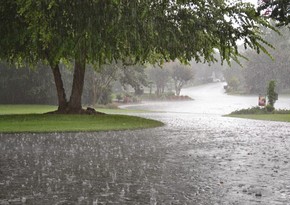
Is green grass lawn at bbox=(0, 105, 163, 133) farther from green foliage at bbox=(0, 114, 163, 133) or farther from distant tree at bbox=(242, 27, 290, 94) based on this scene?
distant tree at bbox=(242, 27, 290, 94)

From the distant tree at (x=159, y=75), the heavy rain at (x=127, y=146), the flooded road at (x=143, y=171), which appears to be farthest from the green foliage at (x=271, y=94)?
the distant tree at (x=159, y=75)

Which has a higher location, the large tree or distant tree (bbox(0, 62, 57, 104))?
the large tree

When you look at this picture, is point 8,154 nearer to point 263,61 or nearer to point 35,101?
point 35,101

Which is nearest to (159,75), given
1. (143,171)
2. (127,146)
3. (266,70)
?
(266,70)

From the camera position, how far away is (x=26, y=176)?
7965mm

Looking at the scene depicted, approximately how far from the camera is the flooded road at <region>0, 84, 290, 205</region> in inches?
252

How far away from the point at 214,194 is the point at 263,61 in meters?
91.3

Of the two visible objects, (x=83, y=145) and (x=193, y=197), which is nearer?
(x=193, y=197)

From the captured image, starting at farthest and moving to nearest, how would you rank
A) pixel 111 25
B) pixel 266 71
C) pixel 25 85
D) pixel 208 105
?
1. pixel 266 71
2. pixel 208 105
3. pixel 25 85
4. pixel 111 25

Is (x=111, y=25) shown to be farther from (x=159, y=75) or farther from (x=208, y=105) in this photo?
(x=159, y=75)

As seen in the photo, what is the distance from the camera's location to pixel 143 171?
8.57m

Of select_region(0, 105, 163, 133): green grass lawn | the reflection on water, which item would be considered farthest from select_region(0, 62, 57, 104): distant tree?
select_region(0, 105, 163, 133): green grass lawn

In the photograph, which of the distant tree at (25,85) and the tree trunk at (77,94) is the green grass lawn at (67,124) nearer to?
the tree trunk at (77,94)

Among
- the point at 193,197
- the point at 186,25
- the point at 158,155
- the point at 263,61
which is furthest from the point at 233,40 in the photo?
the point at 263,61
